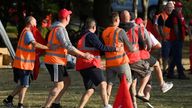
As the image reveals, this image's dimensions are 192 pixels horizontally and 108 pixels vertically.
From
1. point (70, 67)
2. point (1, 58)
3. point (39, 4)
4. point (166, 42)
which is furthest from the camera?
point (39, 4)

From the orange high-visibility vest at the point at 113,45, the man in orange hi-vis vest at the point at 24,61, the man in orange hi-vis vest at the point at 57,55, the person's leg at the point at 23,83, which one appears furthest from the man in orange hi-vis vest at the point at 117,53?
the person's leg at the point at 23,83

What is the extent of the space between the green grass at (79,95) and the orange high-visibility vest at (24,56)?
2.75 feet

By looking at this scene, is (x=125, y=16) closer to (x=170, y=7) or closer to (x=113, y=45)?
(x=113, y=45)

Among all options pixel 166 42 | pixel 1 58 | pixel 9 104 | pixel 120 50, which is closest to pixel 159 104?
pixel 120 50

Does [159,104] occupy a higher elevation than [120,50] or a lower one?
lower

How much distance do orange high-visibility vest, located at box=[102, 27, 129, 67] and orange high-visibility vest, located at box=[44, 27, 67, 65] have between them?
761 millimetres

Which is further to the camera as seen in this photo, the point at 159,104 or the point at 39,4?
the point at 39,4

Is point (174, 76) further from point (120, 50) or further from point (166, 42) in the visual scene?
point (120, 50)

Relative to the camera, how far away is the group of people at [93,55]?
10.4 meters

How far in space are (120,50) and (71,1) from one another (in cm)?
1988

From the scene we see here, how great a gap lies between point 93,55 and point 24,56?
5.03 ft

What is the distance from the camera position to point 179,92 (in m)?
13.8

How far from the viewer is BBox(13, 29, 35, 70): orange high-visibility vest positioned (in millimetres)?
11289

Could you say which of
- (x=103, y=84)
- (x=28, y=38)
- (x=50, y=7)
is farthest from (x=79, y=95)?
(x=50, y=7)
